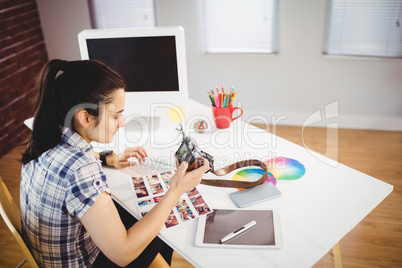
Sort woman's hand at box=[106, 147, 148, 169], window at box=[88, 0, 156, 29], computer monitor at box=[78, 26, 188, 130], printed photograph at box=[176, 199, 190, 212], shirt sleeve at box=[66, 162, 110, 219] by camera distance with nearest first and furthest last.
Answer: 1. shirt sleeve at box=[66, 162, 110, 219]
2. printed photograph at box=[176, 199, 190, 212]
3. woman's hand at box=[106, 147, 148, 169]
4. computer monitor at box=[78, 26, 188, 130]
5. window at box=[88, 0, 156, 29]

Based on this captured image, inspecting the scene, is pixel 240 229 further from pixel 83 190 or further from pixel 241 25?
pixel 241 25

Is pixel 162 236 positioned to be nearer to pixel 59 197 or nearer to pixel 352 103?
pixel 59 197

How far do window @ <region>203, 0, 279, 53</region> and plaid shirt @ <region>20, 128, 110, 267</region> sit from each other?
2.12 metres

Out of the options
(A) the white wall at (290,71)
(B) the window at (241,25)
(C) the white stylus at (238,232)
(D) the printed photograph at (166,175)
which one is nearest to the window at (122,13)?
(A) the white wall at (290,71)

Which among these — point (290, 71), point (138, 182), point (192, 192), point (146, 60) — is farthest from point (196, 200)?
point (290, 71)

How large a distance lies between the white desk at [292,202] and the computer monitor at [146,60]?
20 centimetres

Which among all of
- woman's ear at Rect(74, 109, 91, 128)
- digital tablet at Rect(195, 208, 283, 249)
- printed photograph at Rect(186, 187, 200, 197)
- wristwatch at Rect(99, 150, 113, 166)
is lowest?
digital tablet at Rect(195, 208, 283, 249)

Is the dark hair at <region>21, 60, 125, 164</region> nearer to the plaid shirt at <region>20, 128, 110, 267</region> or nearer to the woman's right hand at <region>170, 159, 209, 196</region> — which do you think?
the plaid shirt at <region>20, 128, 110, 267</region>

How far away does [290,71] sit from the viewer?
2992 millimetres

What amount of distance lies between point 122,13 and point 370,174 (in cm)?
236

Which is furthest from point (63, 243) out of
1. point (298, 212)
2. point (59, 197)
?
point (298, 212)

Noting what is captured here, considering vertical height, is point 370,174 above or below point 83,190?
below

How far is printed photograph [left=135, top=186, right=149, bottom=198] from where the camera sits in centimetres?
130

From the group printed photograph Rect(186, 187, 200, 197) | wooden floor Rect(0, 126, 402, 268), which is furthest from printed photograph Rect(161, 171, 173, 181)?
wooden floor Rect(0, 126, 402, 268)
